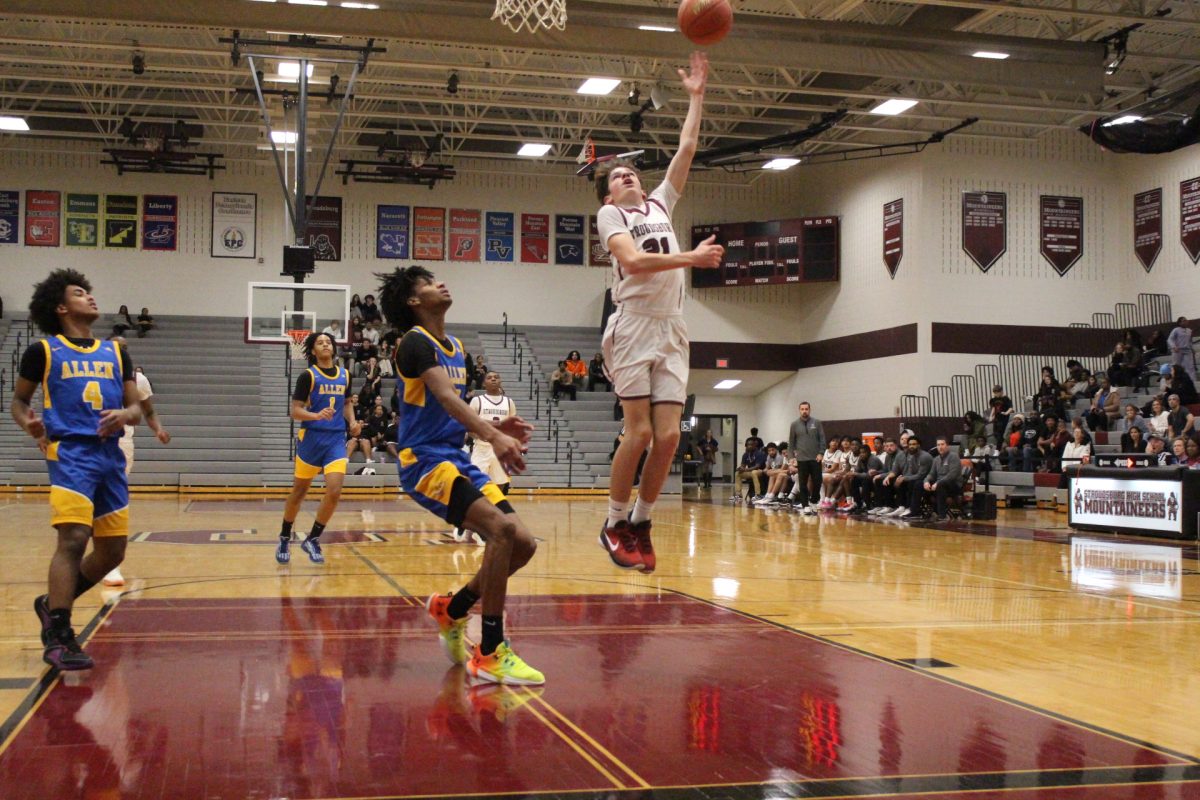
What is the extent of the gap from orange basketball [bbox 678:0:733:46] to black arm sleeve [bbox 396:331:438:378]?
2.21 m

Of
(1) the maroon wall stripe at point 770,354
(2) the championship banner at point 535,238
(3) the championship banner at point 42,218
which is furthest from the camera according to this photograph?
(2) the championship banner at point 535,238

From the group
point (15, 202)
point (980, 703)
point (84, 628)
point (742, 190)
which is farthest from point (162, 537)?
point (742, 190)

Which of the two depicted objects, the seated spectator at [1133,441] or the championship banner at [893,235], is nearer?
the seated spectator at [1133,441]

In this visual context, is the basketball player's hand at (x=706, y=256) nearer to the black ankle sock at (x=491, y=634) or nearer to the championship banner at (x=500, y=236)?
the black ankle sock at (x=491, y=634)

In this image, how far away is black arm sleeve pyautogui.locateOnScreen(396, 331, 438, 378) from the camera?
5070mm

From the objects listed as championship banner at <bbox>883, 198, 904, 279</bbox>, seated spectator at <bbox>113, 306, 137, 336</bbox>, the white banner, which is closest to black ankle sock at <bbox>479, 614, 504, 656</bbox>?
the white banner

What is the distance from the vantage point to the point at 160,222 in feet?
96.1

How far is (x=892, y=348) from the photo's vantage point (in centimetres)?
2675

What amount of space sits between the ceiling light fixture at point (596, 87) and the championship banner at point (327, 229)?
368 inches

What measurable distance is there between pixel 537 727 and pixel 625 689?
2.35 ft

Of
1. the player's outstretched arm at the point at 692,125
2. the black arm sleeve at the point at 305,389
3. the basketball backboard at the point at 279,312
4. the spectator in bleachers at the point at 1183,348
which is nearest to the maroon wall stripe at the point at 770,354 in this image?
the spectator in bleachers at the point at 1183,348

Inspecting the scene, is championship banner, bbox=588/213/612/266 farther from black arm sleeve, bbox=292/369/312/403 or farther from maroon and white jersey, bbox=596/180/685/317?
maroon and white jersey, bbox=596/180/685/317

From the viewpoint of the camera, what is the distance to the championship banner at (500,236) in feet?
101

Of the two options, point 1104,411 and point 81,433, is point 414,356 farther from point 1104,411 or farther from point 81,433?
point 1104,411
